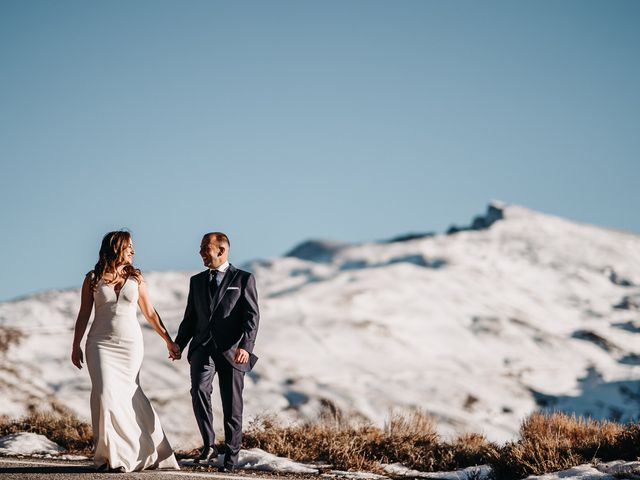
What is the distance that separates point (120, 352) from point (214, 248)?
4.12ft

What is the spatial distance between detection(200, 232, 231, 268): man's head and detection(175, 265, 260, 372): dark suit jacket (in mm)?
133

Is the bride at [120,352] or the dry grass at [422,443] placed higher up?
the bride at [120,352]

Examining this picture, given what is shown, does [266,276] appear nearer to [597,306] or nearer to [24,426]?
[597,306]

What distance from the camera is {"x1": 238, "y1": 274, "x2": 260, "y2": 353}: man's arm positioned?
7.33 metres

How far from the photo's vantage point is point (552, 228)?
342ft

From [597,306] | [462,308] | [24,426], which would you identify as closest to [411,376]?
[462,308]

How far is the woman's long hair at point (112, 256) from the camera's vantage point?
705 centimetres

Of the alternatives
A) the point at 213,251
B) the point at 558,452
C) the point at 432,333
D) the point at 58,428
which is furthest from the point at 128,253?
the point at 432,333

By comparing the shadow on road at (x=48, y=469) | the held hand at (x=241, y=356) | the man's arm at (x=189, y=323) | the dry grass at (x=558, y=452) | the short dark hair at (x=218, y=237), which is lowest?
the shadow on road at (x=48, y=469)

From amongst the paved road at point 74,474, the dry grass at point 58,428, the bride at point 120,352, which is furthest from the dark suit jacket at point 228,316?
the dry grass at point 58,428

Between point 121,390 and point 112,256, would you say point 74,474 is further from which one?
point 112,256

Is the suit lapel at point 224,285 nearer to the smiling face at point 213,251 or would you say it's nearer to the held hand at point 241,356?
the smiling face at point 213,251

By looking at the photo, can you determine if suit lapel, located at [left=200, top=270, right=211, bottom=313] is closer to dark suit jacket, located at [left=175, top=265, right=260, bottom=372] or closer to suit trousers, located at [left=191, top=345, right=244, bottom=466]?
dark suit jacket, located at [left=175, top=265, right=260, bottom=372]

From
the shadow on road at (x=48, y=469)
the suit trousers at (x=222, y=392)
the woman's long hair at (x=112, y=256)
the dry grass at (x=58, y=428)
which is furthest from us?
the dry grass at (x=58, y=428)
